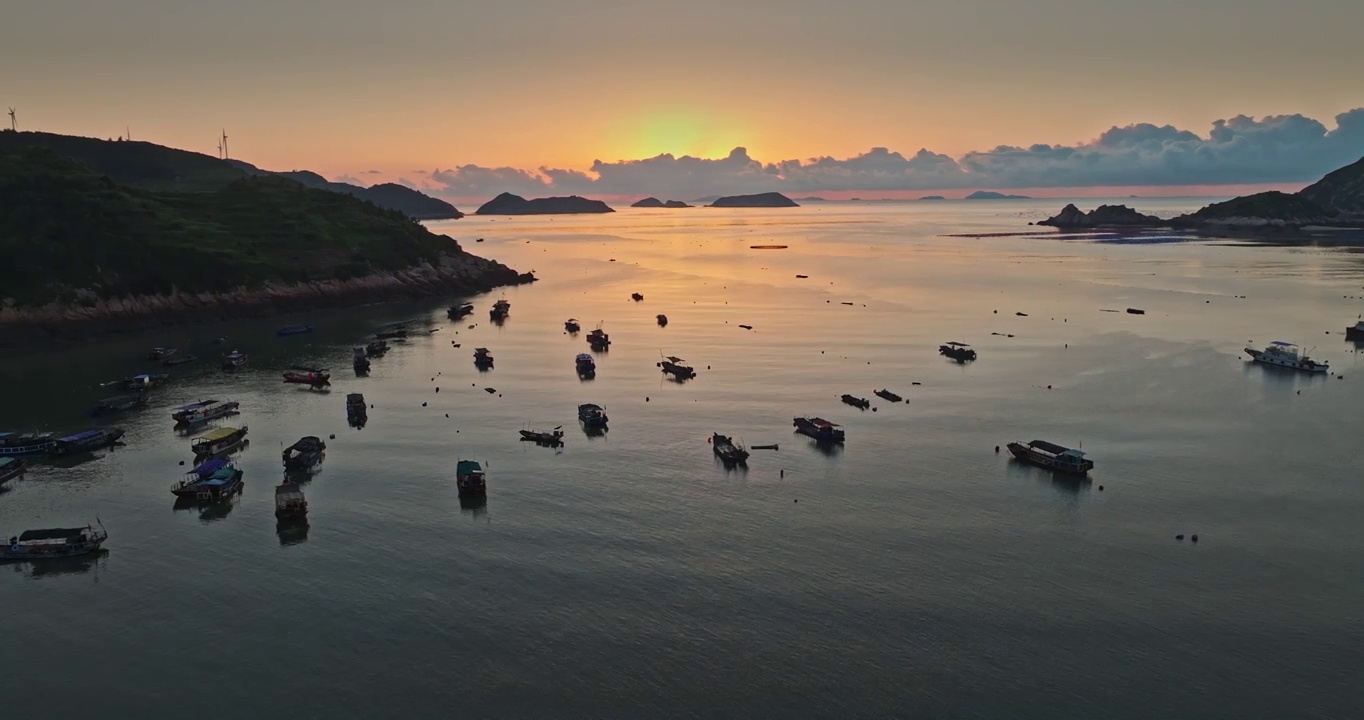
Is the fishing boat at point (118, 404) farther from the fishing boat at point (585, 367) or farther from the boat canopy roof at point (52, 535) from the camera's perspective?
the fishing boat at point (585, 367)

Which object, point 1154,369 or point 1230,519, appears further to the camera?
point 1154,369

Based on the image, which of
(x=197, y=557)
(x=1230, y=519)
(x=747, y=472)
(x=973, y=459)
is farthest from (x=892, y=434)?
(x=197, y=557)

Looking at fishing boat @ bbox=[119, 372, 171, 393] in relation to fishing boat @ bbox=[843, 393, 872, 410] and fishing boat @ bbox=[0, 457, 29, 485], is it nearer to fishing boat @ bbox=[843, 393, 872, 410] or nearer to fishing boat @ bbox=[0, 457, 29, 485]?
fishing boat @ bbox=[0, 457, 29, 485]

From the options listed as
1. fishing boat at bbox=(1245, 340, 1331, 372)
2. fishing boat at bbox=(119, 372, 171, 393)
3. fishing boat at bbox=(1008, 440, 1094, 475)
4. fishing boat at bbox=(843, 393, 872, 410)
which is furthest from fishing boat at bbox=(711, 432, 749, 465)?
fishing boat at bbox=(1245, 340, 1331, 372)

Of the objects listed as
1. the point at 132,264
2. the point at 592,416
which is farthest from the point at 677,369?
the point at 132,264

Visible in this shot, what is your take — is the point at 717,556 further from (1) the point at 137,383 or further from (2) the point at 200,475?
(1) the point at 137,383

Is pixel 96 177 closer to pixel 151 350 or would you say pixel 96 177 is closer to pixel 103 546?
pixel 151 350

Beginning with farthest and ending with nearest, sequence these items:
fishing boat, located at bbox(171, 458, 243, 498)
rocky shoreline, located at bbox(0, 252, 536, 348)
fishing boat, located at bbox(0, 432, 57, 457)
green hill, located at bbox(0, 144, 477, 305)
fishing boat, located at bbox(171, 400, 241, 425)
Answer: green hill, located at bbox(0, 144, 477, 305), rocky shoreline, located at bbox(0, 252, 536, 348), fishing boat, located at bbox(171, 400, 241, 425), fishing boat, located at bbox(0, 432, 57, 457), fishing boat, located at bbox(171, 458, 243, 498)
